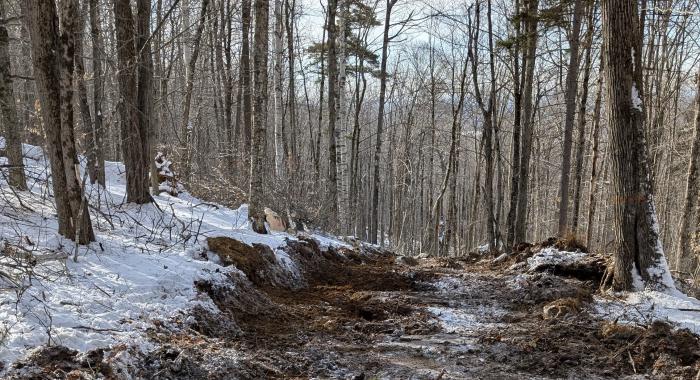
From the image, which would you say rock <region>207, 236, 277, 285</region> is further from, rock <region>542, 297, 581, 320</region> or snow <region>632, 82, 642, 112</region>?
snow <region>632, 82, 642, 112</region>

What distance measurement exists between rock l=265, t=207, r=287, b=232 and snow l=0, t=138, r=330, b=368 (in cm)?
360

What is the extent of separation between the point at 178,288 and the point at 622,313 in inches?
189

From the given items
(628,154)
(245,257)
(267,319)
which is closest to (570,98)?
(628,154)

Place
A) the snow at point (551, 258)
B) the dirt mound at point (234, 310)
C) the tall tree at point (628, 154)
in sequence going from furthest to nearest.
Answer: the snow at point (551, 258)
the tall tree at point (628, 154)
the dirt mound at point (234, 310)

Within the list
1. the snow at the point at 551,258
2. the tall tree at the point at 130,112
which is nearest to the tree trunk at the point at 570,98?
the snow at the point at 551,258

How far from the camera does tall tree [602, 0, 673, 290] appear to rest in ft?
19.5

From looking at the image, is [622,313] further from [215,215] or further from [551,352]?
[215,215]

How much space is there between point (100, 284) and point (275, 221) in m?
6.57

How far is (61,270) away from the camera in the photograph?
414 cm

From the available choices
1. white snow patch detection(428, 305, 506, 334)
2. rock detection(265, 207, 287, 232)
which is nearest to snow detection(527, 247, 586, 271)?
white snow patch detection(428, 305, 506, 334)

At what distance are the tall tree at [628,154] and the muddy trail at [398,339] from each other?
2.70 ft

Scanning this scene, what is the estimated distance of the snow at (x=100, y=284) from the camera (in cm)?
324

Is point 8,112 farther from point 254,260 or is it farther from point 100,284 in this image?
point 100,284

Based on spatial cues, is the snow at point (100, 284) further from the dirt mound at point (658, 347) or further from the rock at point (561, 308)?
the dirt mound at point (658, 347)
